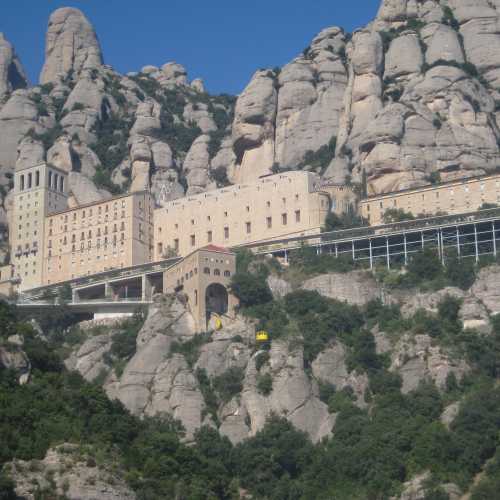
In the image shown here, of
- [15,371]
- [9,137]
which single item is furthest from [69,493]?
[9,137]

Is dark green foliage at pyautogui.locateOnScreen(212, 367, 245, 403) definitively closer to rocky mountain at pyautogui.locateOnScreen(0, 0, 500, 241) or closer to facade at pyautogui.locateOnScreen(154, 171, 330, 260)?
facade at pyautogui.locateOnScreen(154, 171, 330, 260)

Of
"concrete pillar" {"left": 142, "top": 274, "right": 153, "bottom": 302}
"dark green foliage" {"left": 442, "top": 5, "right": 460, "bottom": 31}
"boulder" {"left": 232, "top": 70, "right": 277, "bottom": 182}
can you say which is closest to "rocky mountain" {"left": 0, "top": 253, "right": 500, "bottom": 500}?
"concrete pillar" {"left": 142, "top": 274, "right": 153, "bottom": 302}

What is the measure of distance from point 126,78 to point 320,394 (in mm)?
86191

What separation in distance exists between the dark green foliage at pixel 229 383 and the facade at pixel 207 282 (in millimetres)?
7418

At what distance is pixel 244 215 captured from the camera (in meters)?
113

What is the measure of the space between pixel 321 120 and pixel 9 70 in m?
54.2

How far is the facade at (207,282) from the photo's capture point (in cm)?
9694

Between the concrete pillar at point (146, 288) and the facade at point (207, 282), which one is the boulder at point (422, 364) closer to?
the facade at point (207, 282)

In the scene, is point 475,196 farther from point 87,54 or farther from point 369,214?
point 87,54

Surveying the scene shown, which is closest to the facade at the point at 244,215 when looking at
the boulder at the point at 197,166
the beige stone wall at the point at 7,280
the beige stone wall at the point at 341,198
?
the beige stone wall at the point at 341,198

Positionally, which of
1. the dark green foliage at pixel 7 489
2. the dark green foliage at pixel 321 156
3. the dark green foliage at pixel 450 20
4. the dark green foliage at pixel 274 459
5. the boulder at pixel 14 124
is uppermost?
the dark green foliage at pixel 450 20

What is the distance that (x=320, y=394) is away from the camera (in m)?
85.9

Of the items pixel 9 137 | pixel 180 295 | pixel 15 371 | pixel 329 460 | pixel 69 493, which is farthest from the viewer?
pixel 9 137

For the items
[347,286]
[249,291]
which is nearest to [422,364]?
[347,286]
